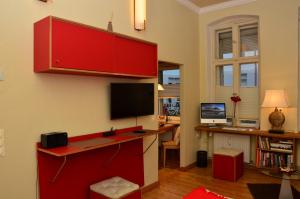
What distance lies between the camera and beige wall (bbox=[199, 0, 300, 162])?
4.38 m

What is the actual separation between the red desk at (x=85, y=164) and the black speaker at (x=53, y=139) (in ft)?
0.19

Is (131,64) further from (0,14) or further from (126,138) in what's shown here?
(0,14)

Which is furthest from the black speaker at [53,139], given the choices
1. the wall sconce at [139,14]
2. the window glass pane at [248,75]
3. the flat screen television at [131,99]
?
the window glass pane at [248,75]

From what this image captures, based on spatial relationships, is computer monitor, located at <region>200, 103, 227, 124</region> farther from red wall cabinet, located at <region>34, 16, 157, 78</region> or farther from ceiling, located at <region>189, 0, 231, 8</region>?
red wall cabinet, located at <region>34, 16, 157, 78</region>

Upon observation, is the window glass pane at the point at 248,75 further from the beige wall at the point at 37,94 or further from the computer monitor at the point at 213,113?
the beige wall at the point at 37,94

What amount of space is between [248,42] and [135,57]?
316 cm

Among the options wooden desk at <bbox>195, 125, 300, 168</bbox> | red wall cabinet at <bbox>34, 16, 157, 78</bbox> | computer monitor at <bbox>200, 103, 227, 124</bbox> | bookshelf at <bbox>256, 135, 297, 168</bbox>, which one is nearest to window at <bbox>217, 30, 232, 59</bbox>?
computer monitor at <bbox>200, 103, 227, 124</bbox>

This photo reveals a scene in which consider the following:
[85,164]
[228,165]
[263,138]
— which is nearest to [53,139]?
[85,164]

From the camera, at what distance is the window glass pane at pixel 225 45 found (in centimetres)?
539

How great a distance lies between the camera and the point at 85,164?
2902 millimetres

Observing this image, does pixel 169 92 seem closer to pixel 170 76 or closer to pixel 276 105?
pixel 170 76

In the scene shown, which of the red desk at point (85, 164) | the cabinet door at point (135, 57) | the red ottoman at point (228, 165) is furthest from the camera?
the red ottoman at point (228, 165)

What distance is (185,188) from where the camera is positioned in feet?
13.0

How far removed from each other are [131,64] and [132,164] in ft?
4.94
